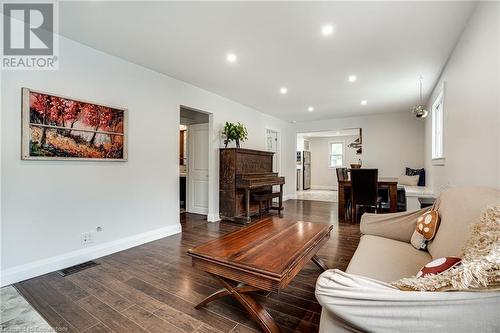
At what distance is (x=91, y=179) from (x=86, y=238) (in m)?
0.70

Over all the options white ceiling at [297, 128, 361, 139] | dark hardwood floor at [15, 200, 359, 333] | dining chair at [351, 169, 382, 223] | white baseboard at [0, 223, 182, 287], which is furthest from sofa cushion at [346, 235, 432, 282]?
white ceiling at [297, 128, 361, 139]

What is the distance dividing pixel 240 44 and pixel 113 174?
2.30 metres

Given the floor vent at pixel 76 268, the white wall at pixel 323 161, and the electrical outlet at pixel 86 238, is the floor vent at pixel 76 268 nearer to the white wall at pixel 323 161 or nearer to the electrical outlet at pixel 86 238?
the electrical outlet at pixel 86 238

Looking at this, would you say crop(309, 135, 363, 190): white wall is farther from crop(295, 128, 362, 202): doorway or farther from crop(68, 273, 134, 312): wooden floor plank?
crop(68, 273, 134, 312): wooden floor plank

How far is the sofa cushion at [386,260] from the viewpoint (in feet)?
4.89

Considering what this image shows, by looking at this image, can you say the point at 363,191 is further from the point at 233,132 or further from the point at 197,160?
the point at 197,160

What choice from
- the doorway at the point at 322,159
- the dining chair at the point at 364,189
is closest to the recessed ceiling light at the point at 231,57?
the dining chair at the point at 364,189

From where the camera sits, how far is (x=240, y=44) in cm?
274

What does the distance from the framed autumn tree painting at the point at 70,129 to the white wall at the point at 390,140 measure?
602 centimetres

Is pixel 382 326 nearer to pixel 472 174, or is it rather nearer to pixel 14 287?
pixel 472 174

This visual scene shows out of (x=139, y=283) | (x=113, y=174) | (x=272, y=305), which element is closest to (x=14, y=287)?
(x=139, y=283)

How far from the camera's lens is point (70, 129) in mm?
2619

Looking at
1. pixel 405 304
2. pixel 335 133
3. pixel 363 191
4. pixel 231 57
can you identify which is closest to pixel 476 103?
pixel 405 304

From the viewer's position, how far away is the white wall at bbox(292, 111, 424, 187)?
6.10 m
